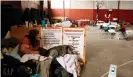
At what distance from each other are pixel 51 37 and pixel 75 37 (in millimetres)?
575

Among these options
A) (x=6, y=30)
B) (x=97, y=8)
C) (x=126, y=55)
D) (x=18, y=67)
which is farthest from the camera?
(x=97, y=8)

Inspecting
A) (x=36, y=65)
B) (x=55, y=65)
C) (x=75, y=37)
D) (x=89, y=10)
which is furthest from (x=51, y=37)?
(x=89, y=10)

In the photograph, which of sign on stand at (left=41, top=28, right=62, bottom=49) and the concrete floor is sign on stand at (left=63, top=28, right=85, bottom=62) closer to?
sign on stand at (left=41, top=28, right=62, bottom=49)

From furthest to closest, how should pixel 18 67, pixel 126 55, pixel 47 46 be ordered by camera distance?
pixel 126 55 → pixel 47 46 → pixel 18 67

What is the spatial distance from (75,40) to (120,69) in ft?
4.06

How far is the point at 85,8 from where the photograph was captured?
1847 cm

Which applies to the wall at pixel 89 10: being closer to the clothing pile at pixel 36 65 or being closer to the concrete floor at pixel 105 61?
the concrete floor at pixel 105 61

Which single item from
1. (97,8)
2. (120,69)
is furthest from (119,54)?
(97,8)

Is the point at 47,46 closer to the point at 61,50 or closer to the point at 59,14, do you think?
the point at 61,50

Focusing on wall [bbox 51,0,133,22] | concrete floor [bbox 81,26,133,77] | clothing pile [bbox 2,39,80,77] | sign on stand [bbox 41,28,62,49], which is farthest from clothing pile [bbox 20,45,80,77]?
wall [bbox 51,0,133,22]

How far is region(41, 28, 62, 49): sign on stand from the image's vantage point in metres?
4.69

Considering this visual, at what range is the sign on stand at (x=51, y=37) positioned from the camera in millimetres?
4688

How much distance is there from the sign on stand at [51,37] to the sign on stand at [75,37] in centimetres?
14

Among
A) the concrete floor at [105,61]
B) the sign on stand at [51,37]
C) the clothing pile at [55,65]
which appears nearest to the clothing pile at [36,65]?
the clothing pile at [55,65]
